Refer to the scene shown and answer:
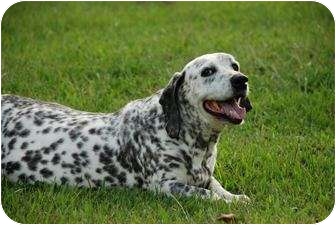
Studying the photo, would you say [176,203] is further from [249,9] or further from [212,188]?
[249,9]

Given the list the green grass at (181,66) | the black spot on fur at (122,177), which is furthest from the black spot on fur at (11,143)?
the black spot on fur at (122,177)

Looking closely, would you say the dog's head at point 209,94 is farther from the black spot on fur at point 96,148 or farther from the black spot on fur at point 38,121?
the black spot on fur at point 38,121

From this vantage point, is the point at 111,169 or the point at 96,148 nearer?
the point at 111,169

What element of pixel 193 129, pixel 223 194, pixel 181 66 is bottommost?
pixel 223 194

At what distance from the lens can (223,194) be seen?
7.62 metres

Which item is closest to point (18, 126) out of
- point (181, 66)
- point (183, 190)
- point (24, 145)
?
A: point (24, 145)

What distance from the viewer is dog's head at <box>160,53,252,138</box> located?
7.33 m

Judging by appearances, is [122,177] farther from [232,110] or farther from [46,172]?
[232,110]

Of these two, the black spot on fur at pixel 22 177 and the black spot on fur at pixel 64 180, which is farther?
the black spot on fur at pixel 22 177

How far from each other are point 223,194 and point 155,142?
0.85 meters

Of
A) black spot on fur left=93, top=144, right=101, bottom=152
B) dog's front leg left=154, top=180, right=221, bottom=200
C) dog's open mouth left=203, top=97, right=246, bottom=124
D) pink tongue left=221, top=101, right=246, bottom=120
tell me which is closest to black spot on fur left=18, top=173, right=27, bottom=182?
black spot on fur left=93, top=144, right=101, bottom=152

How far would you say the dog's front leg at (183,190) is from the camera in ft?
24.3

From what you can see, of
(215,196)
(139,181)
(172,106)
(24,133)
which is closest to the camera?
(215,196)

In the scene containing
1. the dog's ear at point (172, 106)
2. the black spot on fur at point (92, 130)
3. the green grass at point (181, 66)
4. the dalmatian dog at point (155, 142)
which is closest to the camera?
the green grass at point (181, 66)
